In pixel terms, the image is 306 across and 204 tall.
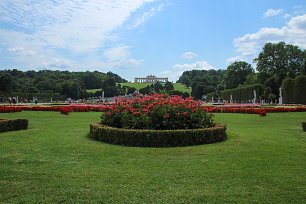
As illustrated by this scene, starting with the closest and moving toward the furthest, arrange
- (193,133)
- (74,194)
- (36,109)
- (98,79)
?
(74,194), (193,133), (36,109), (98,79)

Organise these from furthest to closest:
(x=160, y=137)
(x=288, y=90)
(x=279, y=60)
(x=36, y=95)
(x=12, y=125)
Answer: (x=36, y=95) < (x=279, y=60) < (x=288, y=90) < (x=12, y=125) < (x=160, y=137)

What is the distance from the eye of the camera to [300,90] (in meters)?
42.0

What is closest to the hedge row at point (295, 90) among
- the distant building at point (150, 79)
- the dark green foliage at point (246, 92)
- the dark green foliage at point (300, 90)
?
the dark green foliage at point (300, 90)

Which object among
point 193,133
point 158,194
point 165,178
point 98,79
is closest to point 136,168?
point 165,178

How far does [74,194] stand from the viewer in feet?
17.4

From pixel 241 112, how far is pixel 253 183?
2028cm

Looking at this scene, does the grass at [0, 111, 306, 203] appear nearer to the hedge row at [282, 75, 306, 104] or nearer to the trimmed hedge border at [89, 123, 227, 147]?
the trimmed hedge border at [89, 123, 227, 147]

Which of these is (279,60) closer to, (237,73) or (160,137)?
(237,73)

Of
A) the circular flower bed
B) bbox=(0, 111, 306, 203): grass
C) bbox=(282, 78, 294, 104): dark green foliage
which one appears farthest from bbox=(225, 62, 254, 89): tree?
bbox=(0, 111, 306, 203): grass

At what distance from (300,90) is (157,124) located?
1378 inches

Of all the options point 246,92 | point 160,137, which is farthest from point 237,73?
point 160,137

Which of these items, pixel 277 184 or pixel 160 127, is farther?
pixel 160 127

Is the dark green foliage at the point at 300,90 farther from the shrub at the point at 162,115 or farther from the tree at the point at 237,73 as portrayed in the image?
the tree at the point at 237,73

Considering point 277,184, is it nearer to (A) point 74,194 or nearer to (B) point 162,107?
(A) point 74,194
